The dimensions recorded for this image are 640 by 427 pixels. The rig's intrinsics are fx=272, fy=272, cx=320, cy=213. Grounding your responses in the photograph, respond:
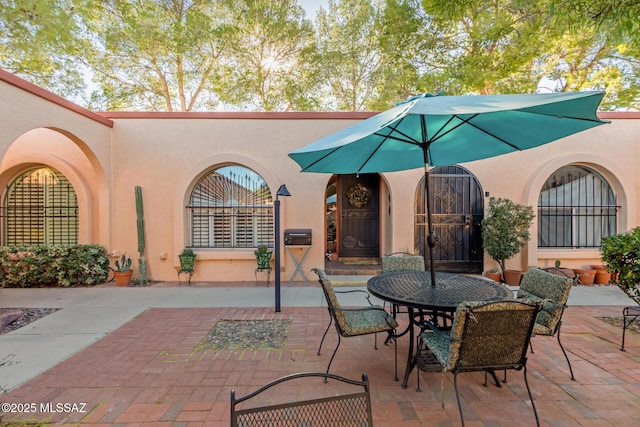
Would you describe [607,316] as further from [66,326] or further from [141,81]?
[141,81]

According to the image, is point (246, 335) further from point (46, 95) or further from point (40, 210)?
point (40, 210)

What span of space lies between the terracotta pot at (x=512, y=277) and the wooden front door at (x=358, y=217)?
3038mm

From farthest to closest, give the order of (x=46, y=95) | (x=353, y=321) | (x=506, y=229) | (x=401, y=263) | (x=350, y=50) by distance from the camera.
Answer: (x=350, y=50), (x=506, y=229), (x=46, y=95), (x=401, y=263), (x=353, y=321)

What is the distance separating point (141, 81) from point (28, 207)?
25.2ft

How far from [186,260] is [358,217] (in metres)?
4.48

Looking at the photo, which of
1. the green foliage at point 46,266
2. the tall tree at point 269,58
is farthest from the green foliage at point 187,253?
the tall tree at point 269,58

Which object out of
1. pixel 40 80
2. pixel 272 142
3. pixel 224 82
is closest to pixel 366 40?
pixel 224 82

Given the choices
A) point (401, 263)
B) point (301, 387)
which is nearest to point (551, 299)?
point (401, 263)

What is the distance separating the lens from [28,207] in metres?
6.41

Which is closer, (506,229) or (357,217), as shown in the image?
(506,229)

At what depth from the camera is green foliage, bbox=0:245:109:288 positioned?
5.50m

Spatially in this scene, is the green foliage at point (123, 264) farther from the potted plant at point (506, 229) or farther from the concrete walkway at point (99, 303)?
the potted plant at point (506, 229)

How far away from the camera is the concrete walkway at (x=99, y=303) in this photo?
296 cm

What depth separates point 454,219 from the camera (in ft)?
21.1
